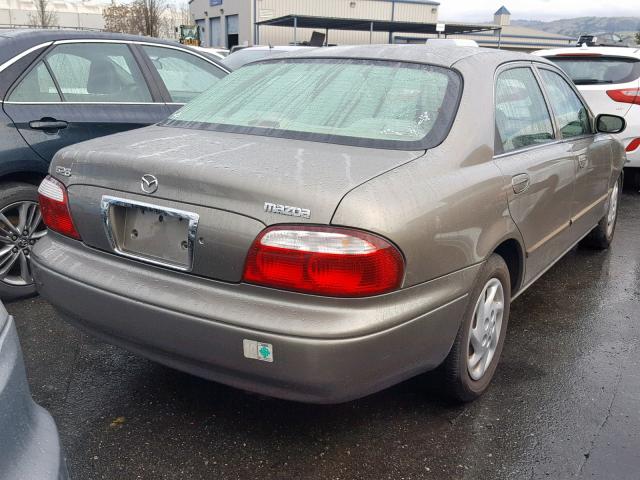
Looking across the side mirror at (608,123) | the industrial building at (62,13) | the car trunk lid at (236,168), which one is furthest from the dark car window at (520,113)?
the industrial building at (62,13)

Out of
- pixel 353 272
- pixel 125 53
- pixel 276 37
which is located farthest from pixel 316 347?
pixel 276 37

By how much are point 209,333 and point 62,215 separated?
96 cm

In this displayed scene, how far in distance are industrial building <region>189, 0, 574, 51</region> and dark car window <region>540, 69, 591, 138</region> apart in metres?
31.6

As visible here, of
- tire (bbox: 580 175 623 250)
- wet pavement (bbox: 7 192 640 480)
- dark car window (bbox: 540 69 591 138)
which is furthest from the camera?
tire (bbox: 580 175 623 250)

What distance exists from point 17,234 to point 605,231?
4559 millimetres

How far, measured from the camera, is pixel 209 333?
2176 millimetres

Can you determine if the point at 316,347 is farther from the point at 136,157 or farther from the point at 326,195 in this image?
the point at 136,157

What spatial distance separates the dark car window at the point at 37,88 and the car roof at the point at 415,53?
173 cm

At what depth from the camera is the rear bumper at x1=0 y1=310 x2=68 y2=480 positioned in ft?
4.62

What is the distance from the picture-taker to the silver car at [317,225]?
6.88 ft

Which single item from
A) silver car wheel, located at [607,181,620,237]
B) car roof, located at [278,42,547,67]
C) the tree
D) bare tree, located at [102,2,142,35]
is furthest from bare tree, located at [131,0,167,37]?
car roof, located at [278,42,547,67]

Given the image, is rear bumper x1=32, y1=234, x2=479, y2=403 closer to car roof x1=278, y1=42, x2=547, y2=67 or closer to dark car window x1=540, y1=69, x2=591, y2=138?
car roof x1=278, y1=42, x2=547, y2=67

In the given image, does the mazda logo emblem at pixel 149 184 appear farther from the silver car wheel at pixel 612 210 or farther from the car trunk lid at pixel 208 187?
the silver car wheel at pixel 612 210

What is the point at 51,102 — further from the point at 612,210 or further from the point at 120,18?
the point at 120,18
